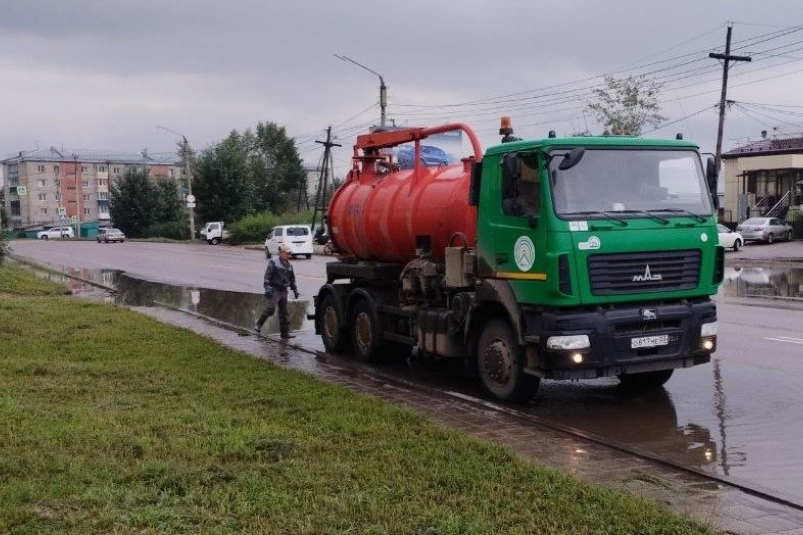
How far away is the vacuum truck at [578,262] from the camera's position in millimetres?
8414

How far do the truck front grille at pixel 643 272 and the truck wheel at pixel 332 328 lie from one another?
546cm

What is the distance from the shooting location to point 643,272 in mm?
8641

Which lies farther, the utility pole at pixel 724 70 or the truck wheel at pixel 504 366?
the utility pole at pixel 724 70

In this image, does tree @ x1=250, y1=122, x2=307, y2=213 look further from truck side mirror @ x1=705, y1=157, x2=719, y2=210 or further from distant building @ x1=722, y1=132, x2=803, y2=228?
truck side mirror @ x1=705, y1=157, x2=719, y2=210

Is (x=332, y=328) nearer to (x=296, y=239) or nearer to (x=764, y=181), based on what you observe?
(x=296, y=239)

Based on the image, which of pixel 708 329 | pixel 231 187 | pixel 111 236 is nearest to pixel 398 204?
pixel 708 329

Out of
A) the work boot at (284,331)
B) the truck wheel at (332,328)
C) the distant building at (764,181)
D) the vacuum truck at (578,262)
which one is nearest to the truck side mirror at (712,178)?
the vacuum truck at (578,262)

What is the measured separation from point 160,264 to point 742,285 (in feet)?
85.0

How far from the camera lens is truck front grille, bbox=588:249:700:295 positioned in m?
8.47

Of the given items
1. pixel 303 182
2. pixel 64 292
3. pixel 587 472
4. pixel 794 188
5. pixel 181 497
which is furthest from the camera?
pixel 303 182

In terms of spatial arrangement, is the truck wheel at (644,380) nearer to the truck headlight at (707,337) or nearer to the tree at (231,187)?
the truck headlight at (707,337)

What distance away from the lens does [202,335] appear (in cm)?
1467

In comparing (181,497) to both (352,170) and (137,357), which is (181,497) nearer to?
(137,357)

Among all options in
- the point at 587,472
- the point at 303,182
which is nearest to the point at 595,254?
the point at 587,472
